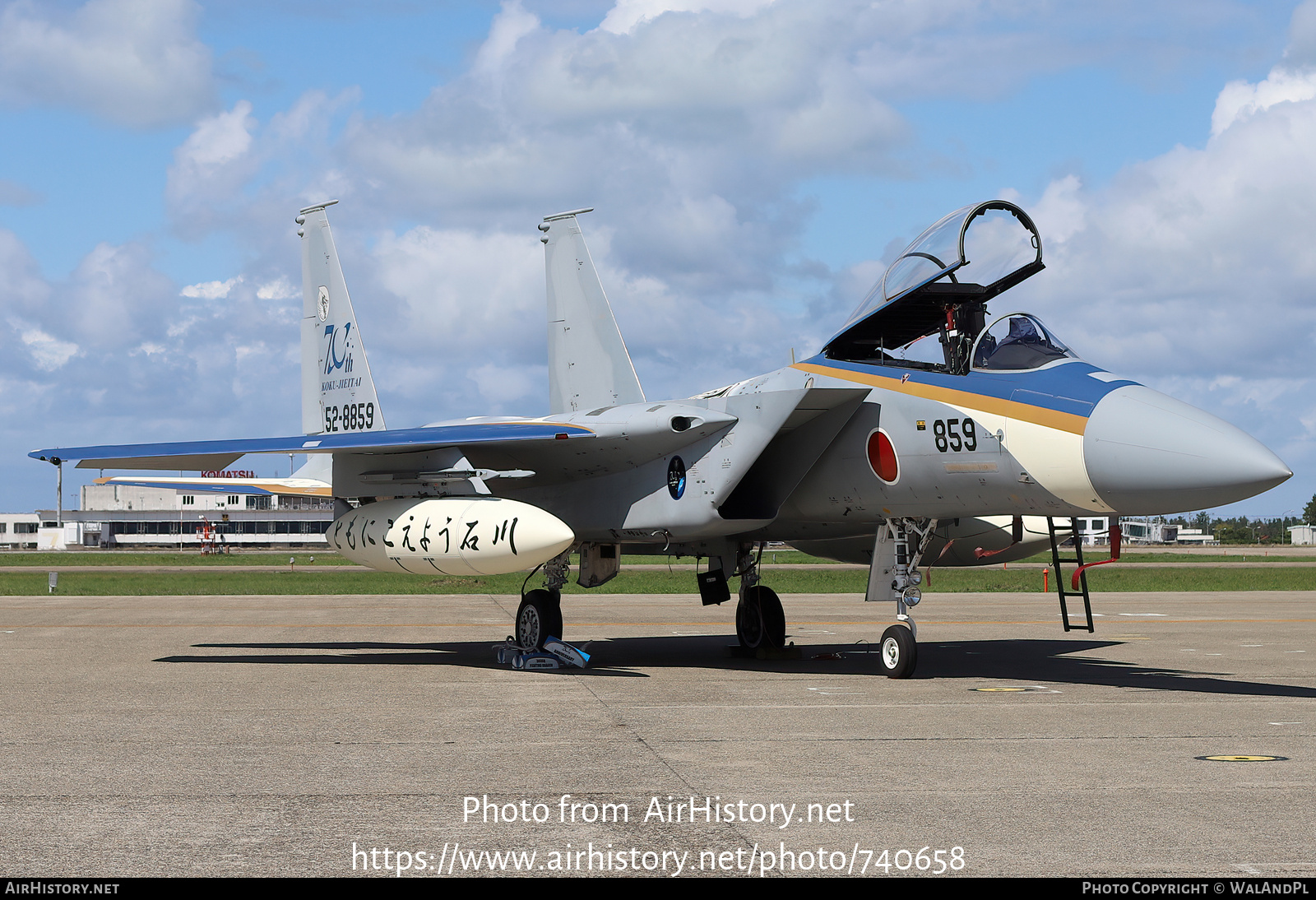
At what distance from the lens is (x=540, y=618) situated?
13.1 m

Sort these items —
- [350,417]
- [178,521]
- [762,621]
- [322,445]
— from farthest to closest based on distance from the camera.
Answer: [178,521] < [350,417] < [762,621] < [322,445]

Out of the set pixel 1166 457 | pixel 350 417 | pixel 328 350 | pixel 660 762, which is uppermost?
pixel 328 350

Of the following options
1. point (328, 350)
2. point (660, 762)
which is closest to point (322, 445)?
point (328, 350)

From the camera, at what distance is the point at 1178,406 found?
9.12m

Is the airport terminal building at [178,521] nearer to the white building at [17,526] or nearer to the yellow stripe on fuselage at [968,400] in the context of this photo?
the white building at [17,526]

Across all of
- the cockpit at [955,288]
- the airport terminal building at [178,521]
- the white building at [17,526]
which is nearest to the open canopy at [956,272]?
the cockpit at [955,288]

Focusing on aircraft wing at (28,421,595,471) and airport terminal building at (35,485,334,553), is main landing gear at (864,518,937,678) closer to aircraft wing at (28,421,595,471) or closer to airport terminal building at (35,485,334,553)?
aircraft wing at (28,421,595,471)

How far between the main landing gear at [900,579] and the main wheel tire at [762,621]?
2.63m

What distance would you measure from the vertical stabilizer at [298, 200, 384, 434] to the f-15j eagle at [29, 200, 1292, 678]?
2294 mm

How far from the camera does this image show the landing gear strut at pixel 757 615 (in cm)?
1397

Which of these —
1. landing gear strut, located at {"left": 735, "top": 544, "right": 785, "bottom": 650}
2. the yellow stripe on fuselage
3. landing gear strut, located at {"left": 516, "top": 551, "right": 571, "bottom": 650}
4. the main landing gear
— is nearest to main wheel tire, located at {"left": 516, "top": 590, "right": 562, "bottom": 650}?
landing gear strut, located at {"left": 516, "top": 551, "right": 571, "bottom": 650}

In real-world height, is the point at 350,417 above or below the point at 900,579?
above

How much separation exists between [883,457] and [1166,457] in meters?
2.78

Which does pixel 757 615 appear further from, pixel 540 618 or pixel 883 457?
pixel 883 457
